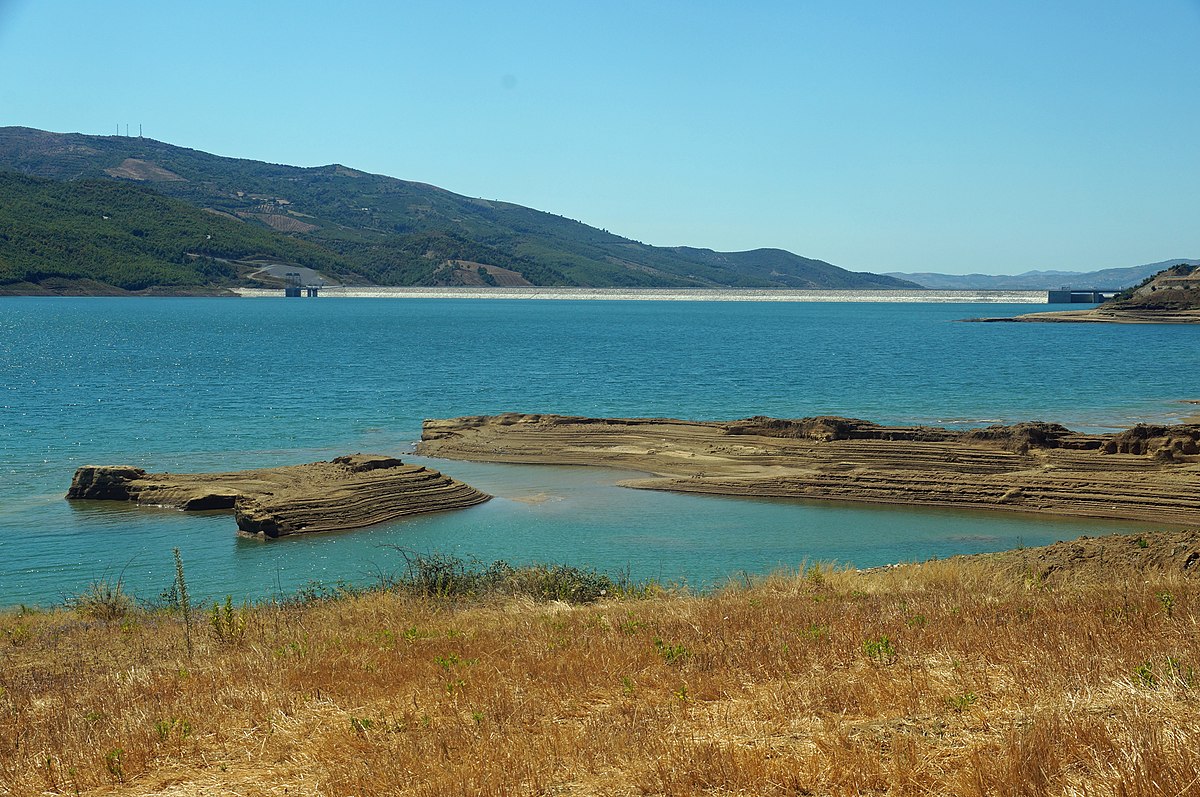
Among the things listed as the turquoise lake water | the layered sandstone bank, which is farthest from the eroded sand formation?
the layered sandstone bank

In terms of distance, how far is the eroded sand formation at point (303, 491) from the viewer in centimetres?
2456

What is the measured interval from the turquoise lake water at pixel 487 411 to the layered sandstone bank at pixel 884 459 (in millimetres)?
1260

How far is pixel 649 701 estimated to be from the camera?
8.08m

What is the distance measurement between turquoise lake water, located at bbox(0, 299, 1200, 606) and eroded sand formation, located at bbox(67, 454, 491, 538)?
2.33 ft

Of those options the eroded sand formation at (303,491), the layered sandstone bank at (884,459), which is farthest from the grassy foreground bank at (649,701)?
the layered sandstone bank at (884,459)

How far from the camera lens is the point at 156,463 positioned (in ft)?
107

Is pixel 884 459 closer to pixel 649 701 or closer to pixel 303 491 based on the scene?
pixel 303 491

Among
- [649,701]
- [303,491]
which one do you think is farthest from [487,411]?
[649,701]

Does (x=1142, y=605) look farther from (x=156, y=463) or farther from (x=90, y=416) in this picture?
(x=90, y=416)

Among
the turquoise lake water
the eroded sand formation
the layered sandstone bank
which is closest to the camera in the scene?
the turquoise lake water

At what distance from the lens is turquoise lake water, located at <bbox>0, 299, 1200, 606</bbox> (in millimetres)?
22109

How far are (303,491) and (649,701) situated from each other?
19638 mm

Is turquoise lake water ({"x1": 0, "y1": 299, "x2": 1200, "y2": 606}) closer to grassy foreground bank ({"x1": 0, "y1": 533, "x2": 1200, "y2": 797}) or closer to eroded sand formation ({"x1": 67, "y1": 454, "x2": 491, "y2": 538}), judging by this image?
eroded sand formation ({"x1": 67, "y1": 454, "x2": 491, "y2": 538})

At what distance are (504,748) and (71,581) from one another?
54.2 ft
